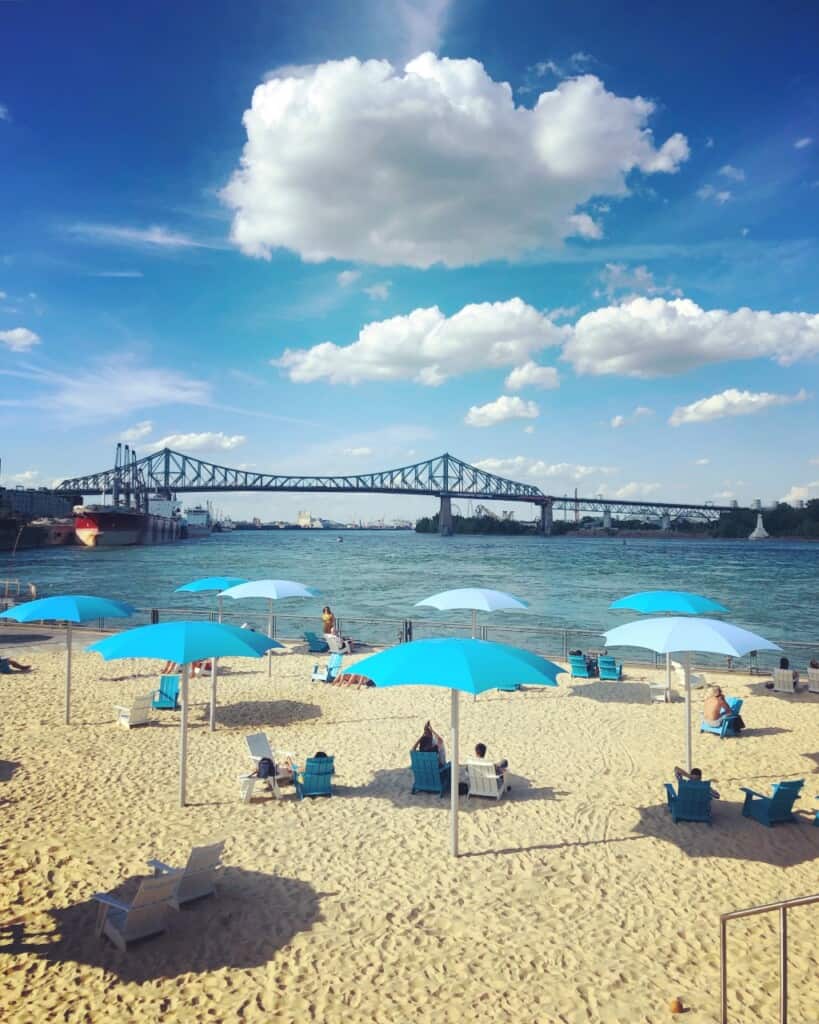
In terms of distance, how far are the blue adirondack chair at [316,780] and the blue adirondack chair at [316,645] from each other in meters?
8.46

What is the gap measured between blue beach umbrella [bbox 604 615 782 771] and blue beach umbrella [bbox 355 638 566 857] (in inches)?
72.0

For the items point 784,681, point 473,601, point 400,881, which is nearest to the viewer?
point 400,881

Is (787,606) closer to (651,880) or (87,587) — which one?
(651,880)

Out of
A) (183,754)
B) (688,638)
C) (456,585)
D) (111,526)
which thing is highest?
(688,638)

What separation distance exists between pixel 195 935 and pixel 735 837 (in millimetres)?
4759

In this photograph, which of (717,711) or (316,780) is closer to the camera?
(316,780)

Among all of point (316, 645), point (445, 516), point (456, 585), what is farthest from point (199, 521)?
point (316, 645)

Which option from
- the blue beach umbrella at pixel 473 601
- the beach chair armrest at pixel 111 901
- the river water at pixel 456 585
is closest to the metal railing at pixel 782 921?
the beach chair armrest at pixel 111 901

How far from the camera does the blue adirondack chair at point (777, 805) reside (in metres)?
6.55

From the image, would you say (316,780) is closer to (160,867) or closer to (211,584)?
(160,867)

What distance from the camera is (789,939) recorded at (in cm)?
478

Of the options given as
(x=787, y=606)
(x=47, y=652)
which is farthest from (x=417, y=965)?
(x=787, y=606)

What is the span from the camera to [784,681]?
39.4 ft

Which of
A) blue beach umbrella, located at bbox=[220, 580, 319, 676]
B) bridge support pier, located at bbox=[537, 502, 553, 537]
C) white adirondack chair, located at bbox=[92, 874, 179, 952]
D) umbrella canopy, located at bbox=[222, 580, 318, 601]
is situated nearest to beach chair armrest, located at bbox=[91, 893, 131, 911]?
white adirondack chair, located at bbox=[92, 874, 179, 952]
